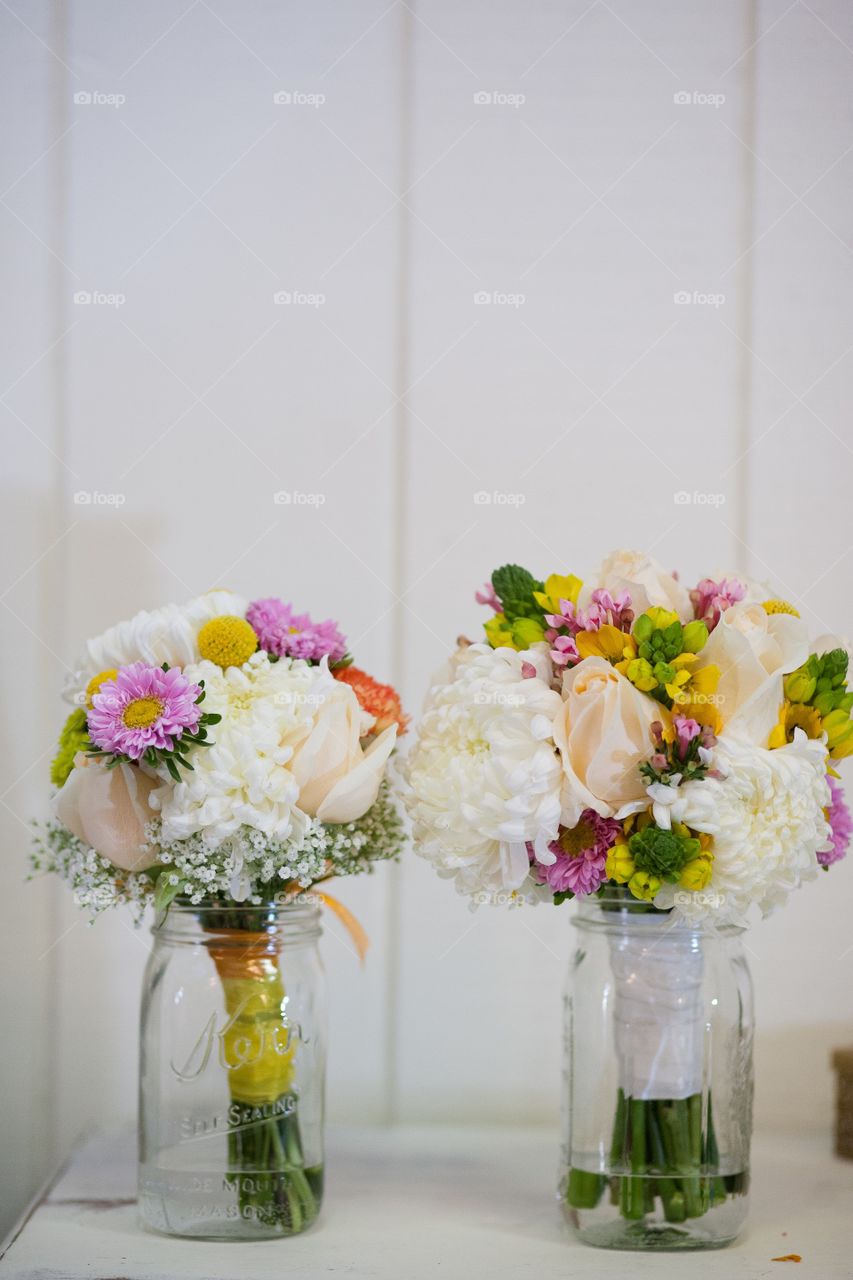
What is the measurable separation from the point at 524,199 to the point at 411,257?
5.8 inches

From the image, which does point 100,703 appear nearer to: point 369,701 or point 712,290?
point 369,701

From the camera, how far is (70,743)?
1.00m

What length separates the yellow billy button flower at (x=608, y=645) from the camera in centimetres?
93

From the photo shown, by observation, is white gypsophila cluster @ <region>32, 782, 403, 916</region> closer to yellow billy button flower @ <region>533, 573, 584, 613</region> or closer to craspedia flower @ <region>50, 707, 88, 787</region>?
craspedia flower @ <region>50, 707, 88, 787</region>

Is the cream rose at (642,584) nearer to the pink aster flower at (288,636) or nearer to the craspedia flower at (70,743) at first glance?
the pink aster flower at (288,636)

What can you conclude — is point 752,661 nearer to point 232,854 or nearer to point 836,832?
point 836,832

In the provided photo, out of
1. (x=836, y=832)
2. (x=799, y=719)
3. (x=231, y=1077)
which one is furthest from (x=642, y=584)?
(x=231, y=1077)

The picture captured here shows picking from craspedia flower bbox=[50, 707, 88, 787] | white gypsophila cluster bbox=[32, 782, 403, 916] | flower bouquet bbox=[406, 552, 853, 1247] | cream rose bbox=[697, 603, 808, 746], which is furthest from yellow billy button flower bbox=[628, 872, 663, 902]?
craspedia flower bbox=[50, 707, 88, 787]

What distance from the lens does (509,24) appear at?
1.40 m

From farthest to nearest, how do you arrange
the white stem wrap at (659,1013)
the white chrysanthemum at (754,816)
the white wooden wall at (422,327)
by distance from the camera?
the white wooden wall at (422,327) → the white stem wrap at (659,1013) → the white chrysanthemum at (754,816)

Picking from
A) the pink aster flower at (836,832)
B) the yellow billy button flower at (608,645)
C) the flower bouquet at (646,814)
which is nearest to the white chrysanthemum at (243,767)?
the flower bouquet at (646,814)

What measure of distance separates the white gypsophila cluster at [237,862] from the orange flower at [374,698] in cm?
6

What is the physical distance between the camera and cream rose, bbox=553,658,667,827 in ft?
2.95

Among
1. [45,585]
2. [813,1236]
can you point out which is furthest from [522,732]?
[45,585]
